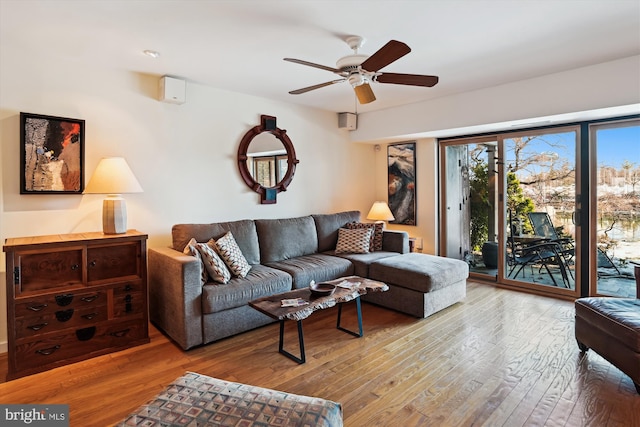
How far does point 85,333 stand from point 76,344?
9cm

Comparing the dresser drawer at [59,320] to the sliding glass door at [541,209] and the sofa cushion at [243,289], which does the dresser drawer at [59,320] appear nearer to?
the sofa cushion at [243,289]

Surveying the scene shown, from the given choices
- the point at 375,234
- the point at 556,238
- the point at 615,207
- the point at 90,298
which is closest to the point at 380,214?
the point at 375,234

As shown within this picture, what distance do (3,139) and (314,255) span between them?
3079 mm

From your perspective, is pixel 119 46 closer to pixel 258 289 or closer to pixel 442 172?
pixel 258 289

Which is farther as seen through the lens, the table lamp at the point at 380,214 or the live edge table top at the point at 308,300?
the table lamp at the point at 380,214

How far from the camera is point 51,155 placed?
294 cm

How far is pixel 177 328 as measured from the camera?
289 centimetres

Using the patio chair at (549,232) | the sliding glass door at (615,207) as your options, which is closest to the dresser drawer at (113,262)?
the patio chair at (549,232)

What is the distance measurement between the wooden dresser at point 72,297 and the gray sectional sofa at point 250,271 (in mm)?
257

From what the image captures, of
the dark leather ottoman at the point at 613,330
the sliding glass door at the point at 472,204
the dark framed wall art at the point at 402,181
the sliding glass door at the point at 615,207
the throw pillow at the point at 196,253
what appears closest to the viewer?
the dark leather ottoman at the point at 613,330

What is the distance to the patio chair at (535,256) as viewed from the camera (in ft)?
14.0

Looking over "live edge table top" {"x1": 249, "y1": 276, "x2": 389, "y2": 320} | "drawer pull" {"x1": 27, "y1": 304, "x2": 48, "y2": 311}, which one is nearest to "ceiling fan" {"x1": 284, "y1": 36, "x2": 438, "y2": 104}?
"live edge table top" {"x1": 249, "y1": 276, "x2": 389, "y2": 320}

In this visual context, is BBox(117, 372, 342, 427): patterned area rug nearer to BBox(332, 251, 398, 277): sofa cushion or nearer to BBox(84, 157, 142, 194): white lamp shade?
BBox(84, 157, 142, 194): white lamp shade

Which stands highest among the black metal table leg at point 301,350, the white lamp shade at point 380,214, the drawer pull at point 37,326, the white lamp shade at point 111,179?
the white lamp shade at point 111,179
